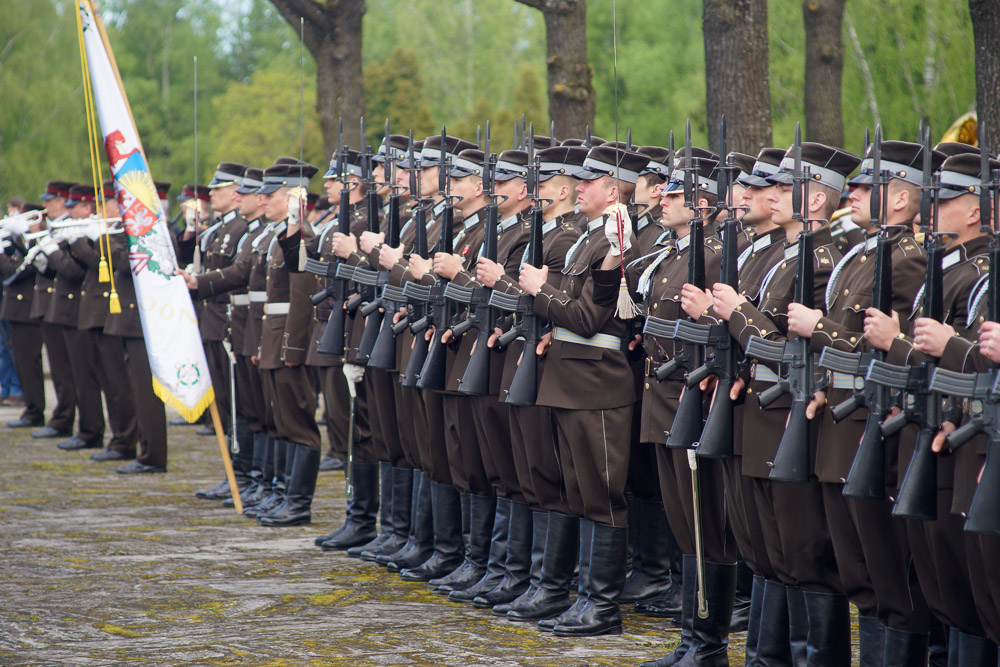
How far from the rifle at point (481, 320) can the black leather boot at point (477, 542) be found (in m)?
0.67

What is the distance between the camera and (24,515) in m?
9.56

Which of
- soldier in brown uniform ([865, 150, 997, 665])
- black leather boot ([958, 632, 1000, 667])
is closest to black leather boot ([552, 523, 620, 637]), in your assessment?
soldier in brown uniform ([865, 150, 997, 665])

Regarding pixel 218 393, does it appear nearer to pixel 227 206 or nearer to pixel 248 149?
pixel 227 206

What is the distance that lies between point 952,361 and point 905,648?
105 cm

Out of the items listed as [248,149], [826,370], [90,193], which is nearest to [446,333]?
[826,370]

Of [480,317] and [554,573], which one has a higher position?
[480,317]

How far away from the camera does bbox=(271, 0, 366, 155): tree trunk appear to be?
14.5 meters

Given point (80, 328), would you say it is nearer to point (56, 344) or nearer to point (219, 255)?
point (56, 344)

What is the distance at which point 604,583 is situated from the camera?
6203 mm

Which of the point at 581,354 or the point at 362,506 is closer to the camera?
the point at 581,354

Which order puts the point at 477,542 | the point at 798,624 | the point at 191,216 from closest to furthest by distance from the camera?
the point at 798,624 < the point at 477,542 < the point at 191,216

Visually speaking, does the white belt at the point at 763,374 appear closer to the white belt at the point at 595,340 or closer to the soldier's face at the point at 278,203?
the white belt at the point at 595,340

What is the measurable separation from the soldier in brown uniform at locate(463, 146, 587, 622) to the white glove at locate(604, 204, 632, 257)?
520mm

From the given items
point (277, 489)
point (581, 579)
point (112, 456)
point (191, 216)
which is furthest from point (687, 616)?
Result: point (112, 456)
